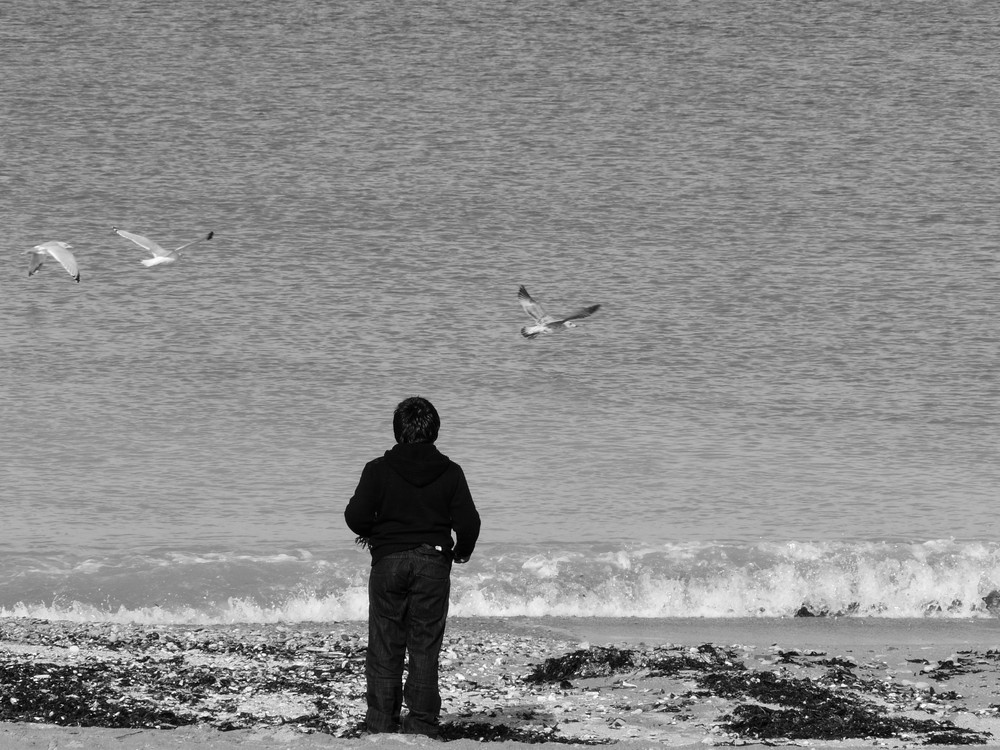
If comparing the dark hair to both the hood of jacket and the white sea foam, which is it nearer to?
the hood of jacket

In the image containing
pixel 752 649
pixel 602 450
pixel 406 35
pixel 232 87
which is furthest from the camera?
pixel 406 35

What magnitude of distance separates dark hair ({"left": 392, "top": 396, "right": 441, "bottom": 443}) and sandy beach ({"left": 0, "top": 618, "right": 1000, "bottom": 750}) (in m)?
1.22

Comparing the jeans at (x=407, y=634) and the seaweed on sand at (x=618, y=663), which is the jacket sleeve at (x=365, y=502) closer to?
the jeans at (x=407, y=634)

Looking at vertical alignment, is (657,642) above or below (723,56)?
below

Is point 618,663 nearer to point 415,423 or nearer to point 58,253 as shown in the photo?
point 415,423

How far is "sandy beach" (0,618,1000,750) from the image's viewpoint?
7484 mm

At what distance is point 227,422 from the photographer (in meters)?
16.6

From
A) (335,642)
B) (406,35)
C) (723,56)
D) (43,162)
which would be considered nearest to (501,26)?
(406,35)

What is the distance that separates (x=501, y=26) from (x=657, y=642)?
86.5ft

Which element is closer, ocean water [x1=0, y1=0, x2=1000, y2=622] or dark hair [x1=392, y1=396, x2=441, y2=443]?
dark hair [x1=392, y1=396, x2=441, y2=443]

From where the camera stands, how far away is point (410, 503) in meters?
6.75

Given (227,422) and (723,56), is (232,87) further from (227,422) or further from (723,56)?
(227,422)

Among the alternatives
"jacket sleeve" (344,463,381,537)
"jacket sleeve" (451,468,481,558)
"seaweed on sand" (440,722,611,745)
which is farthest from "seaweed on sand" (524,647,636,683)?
"jacket sleeve" (344,463,381,537)

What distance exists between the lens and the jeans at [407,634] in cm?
679
